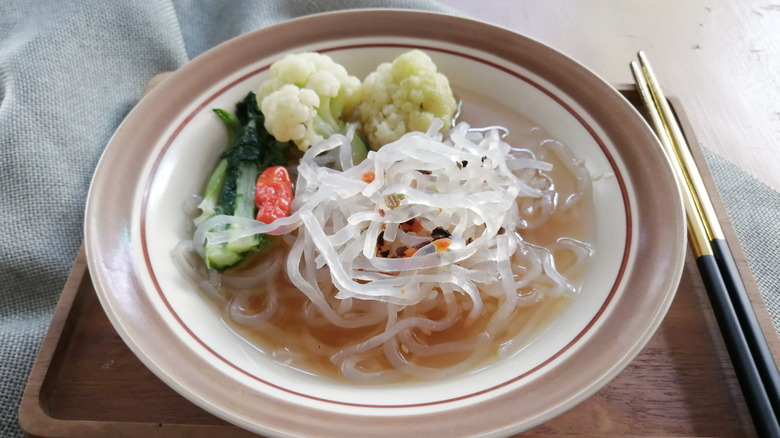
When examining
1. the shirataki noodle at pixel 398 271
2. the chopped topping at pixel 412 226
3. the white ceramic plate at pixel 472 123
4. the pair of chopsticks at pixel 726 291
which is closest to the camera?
the white ceramic plate at pixel 472 123

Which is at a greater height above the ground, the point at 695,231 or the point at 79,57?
the point at 695,231

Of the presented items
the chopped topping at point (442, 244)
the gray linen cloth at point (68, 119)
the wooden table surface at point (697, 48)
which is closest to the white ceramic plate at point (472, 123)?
the chopped topping at point (442, 244)

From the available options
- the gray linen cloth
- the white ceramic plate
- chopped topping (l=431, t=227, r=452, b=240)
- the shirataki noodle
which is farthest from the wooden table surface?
chopped topping (l=431, t=227, r=452, b=240)

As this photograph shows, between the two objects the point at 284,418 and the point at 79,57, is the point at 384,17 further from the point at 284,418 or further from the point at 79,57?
the point at 284,418

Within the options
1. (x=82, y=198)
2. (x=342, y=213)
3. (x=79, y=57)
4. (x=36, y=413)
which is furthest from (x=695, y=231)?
(x=79, y=57)

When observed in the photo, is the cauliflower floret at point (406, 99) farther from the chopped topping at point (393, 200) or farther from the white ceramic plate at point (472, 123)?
the chopped topping at point (393, 200)

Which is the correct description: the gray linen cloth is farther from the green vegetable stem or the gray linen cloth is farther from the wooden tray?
the green vegetable stem

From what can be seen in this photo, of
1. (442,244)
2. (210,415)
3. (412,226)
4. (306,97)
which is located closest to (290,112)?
(306,97)
